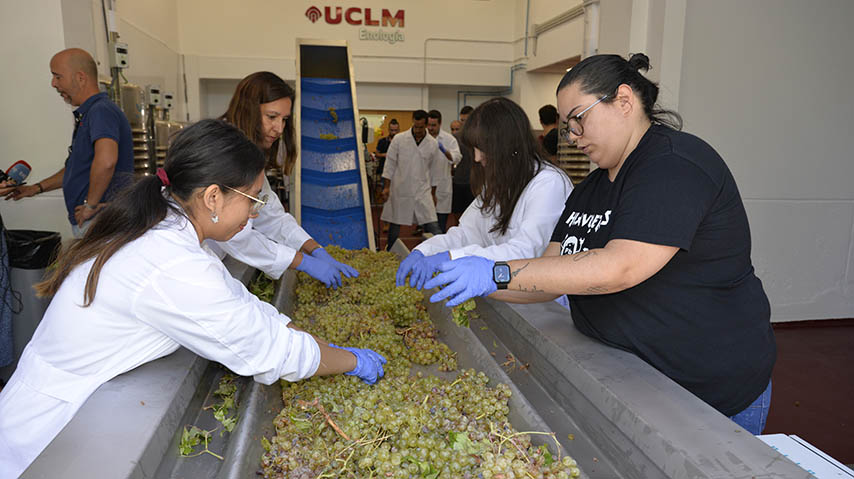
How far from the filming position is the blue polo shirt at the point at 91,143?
313cm

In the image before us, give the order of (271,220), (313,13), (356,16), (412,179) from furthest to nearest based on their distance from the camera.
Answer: (356,16) → (313,13) → (412,179) → (271,220)

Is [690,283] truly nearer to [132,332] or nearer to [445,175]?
[132,332]

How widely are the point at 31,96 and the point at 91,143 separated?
111cm

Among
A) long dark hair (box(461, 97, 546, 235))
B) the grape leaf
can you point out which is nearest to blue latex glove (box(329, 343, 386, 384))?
the grape leaf

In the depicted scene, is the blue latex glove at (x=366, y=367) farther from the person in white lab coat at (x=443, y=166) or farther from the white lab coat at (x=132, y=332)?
the person in white lab coat at (x=443, y=166)

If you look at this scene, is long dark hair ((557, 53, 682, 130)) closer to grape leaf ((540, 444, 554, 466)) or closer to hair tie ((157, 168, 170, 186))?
grape leaf ((540, 444, 554, 466))

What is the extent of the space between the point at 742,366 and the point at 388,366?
98 centimetres

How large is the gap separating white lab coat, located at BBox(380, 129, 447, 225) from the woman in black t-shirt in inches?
186

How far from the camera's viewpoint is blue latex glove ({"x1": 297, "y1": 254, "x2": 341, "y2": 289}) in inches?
90.4

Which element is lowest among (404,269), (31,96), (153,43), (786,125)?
(404,269)

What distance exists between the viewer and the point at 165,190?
1.36 metres

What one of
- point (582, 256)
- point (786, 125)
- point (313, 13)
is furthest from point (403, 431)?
point (313, 13)

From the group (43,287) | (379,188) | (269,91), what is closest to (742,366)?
(43,287)

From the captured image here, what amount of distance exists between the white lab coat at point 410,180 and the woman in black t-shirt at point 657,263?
4726mm
